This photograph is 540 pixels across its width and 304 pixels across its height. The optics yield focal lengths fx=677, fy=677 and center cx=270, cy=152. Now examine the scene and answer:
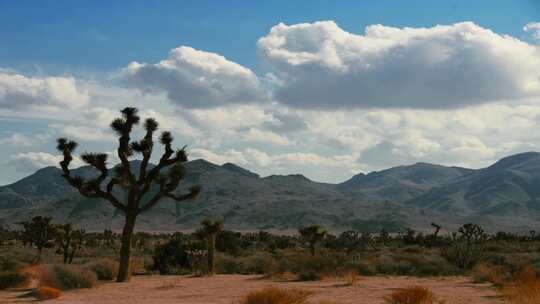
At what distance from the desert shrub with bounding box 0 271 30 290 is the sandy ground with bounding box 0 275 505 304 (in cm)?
126

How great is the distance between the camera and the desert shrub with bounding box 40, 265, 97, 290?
21.9 metres

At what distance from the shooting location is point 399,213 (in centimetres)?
14050

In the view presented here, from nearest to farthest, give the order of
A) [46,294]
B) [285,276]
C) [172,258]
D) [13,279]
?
[46,294] → [13,279] → [285,276] → [172,258]

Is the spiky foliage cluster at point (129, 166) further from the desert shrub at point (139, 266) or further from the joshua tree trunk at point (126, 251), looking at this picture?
the desert shrub at point (139, 266)

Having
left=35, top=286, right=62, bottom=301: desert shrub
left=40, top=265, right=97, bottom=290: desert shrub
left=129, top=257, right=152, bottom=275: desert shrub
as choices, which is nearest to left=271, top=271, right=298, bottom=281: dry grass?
left=40, top=265, right=97, bottom=290: desert shrub

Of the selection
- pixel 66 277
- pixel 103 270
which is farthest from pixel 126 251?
pixel 66 277

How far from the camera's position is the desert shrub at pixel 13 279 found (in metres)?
22.8

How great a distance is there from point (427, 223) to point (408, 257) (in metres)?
109

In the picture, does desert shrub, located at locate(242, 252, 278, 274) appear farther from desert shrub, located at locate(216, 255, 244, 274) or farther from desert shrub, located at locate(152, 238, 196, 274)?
desert shrub, located at locate(152, 238, 196, 274)

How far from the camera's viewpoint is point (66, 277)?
73.5ft

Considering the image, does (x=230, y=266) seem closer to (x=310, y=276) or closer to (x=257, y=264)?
(x=257, y=264)

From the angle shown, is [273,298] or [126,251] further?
[126,251]

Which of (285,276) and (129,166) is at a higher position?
(129,166)

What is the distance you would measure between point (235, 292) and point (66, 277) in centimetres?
599
